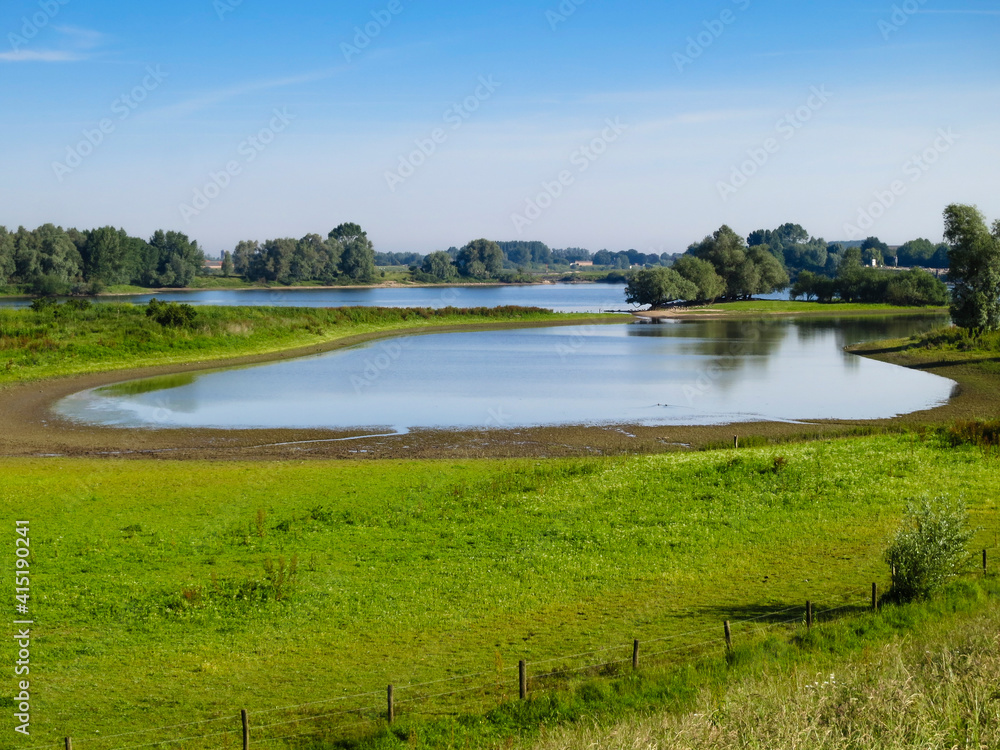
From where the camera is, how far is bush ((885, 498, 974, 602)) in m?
15.5

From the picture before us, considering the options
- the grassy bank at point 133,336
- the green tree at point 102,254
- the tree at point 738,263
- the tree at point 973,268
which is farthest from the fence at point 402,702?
the green tree at point 102,254

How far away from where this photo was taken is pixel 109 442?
113ft

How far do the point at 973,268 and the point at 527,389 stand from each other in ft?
138

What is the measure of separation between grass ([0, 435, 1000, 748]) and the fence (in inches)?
2.7

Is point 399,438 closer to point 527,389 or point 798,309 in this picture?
point 527,389

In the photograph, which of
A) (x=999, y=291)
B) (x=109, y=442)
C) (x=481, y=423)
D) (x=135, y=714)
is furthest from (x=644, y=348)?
(x=135, y=714)

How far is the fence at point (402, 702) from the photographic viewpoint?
36.7ft

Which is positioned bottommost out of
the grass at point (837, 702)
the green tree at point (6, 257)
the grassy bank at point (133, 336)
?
the grass at point (837, 702)

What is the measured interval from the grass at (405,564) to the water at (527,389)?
35.2 ft

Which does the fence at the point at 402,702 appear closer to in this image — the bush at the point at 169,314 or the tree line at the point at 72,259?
the bush at the point at 169,314

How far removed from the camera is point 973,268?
70.1 metres

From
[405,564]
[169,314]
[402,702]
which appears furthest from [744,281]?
[402,702]

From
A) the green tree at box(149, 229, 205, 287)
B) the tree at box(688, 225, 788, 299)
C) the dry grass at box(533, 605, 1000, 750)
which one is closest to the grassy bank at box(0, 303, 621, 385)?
the dry grass at box(533, 605, 1000, 750)

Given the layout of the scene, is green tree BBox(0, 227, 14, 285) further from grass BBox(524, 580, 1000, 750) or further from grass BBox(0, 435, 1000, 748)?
grass BBox(524, 580, 1000, 750)
